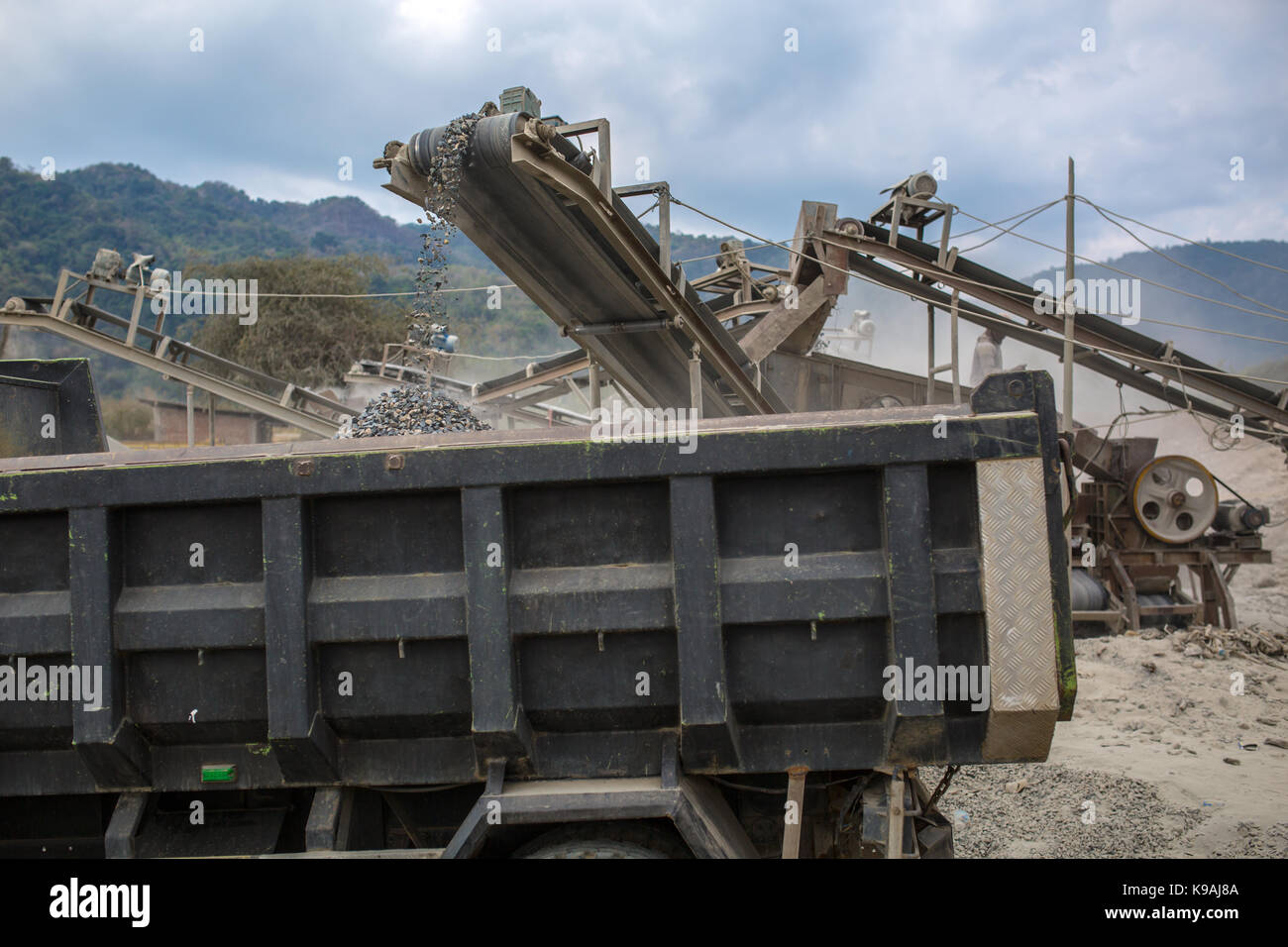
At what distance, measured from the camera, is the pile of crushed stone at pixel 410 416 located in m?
3.84

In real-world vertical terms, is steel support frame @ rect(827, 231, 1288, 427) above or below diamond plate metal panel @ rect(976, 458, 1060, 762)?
above

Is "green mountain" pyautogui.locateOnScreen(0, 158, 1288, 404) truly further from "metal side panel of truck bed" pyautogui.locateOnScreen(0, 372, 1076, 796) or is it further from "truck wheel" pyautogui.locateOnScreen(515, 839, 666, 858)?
"truck wheel" pyautogui.locateOnScreen(515, 839, 666, 858)

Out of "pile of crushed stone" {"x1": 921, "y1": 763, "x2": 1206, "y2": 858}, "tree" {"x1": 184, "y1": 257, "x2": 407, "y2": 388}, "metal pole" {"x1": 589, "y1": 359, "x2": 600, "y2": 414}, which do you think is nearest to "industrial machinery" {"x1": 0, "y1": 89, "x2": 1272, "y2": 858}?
"pile of crushed stone" {"x1": 921, "y1": 763, "x2": 1206, "y2": 858}

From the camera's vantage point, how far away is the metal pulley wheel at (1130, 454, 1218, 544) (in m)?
11.5

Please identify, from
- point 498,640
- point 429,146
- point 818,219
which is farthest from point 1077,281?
point 498,640

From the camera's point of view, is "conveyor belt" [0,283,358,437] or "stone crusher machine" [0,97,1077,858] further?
"conveyor belt" [0,283,358,437]

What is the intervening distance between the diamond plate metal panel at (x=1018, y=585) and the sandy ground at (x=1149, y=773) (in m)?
2.44

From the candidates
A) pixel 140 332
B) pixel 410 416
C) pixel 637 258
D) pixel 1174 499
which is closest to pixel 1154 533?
pixel 1174 499

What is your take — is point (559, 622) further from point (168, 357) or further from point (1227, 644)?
point (168, 357)

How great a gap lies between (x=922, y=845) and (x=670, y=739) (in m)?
0.90

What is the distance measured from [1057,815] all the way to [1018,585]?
127 inches

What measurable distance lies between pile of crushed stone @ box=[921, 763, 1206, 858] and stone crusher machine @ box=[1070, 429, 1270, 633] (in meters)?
6.24

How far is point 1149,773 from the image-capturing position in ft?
19.8
